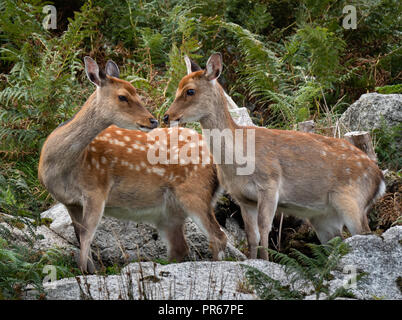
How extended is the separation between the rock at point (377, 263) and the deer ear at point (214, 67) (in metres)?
2.27

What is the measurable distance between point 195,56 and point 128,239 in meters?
3.33

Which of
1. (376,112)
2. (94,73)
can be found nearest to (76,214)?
(94,73)

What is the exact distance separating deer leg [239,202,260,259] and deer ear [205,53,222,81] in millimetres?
1364

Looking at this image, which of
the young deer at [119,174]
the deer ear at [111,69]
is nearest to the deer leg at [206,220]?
the young deer at [119,174]

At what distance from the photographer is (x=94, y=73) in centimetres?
709

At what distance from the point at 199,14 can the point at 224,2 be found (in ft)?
2.11

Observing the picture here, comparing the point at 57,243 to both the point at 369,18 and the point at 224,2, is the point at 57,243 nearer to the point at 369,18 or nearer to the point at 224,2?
the point at 224,2

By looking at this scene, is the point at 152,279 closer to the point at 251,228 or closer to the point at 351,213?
the point at 251,228

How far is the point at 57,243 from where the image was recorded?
7496mm

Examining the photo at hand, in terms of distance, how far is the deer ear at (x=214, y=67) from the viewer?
7.10 m

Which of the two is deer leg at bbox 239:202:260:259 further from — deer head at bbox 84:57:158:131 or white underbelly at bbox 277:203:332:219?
deer head at bbox 84:57:158:131

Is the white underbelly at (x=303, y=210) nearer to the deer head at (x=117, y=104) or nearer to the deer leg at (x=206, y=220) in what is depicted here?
the deer leg at (x=206, y=220)

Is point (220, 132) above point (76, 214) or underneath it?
above

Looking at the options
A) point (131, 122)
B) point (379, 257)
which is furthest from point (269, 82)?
point (379, 257)
